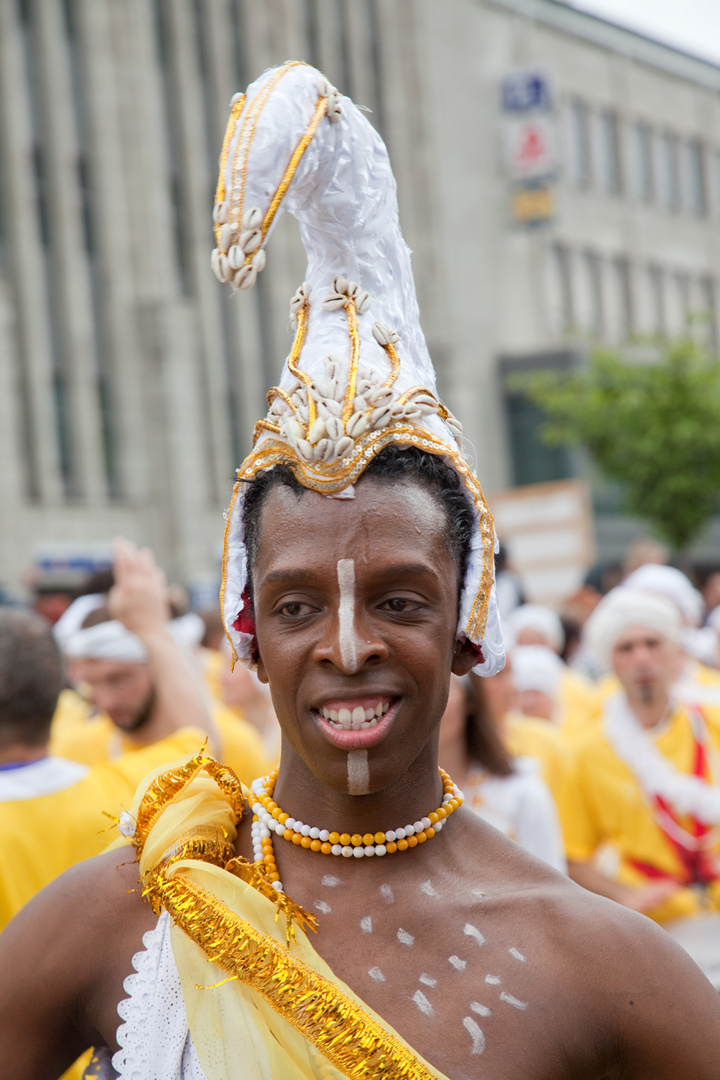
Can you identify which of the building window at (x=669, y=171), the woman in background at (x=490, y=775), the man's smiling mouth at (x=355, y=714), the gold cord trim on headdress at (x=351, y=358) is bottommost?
the woman in background at (x=490, y=775)

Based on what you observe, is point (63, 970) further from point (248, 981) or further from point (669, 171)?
point (669, 171)

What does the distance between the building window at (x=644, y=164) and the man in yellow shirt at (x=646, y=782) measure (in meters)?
33.8

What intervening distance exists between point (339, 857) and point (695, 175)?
41.1 meters

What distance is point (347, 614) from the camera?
6.90 ft

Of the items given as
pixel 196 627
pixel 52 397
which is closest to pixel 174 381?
pixel 52 397

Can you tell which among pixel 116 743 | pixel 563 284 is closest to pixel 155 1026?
pixel 116 743

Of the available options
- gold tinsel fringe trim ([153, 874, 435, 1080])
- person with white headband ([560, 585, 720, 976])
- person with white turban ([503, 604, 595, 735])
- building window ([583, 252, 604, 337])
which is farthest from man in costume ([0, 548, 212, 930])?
building window ([583, 252, 604, 337])

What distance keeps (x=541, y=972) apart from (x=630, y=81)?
38.3 m

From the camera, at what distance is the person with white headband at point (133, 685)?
13.7ft

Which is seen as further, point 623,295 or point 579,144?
point 623,295

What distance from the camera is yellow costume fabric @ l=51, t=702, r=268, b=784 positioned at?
18.2ft

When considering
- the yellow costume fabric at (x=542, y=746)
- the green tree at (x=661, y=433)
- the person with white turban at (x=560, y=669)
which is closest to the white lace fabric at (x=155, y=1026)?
the yellow costume fabric at (x=542, y=746)

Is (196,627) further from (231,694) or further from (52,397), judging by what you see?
(52,397)

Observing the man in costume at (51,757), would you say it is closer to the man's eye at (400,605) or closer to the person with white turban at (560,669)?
the man's eye at (400,605)
